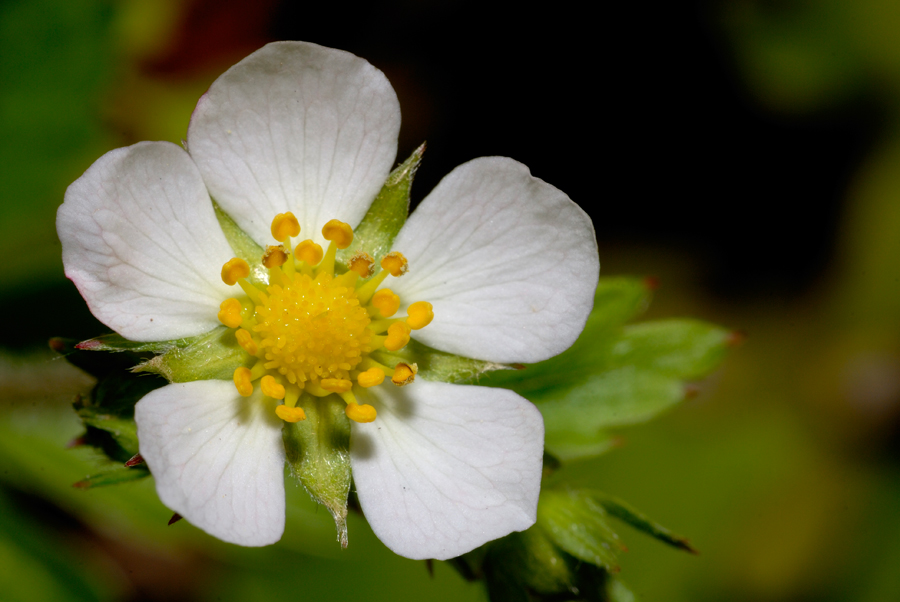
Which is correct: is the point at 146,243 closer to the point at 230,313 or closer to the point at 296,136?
the point at 230,313

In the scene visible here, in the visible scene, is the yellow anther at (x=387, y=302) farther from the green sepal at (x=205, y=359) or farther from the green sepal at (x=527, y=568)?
the green sepal at (x=527, y=568)

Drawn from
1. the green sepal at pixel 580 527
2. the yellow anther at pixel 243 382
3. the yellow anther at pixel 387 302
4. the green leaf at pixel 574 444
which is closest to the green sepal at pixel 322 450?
the yellow anther at pixel 243 382

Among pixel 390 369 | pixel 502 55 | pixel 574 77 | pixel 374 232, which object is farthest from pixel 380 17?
pixel 390 369

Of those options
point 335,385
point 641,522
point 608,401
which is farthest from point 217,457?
point 608,401

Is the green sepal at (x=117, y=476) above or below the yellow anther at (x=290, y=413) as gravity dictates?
below

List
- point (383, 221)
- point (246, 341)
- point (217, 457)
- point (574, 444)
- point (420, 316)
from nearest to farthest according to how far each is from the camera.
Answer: point (217, 457) → point (246, 341) → point (420, 316) → point (383, 221) → point (574, 444)

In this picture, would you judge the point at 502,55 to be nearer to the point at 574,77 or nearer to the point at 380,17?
the point at 574,77
